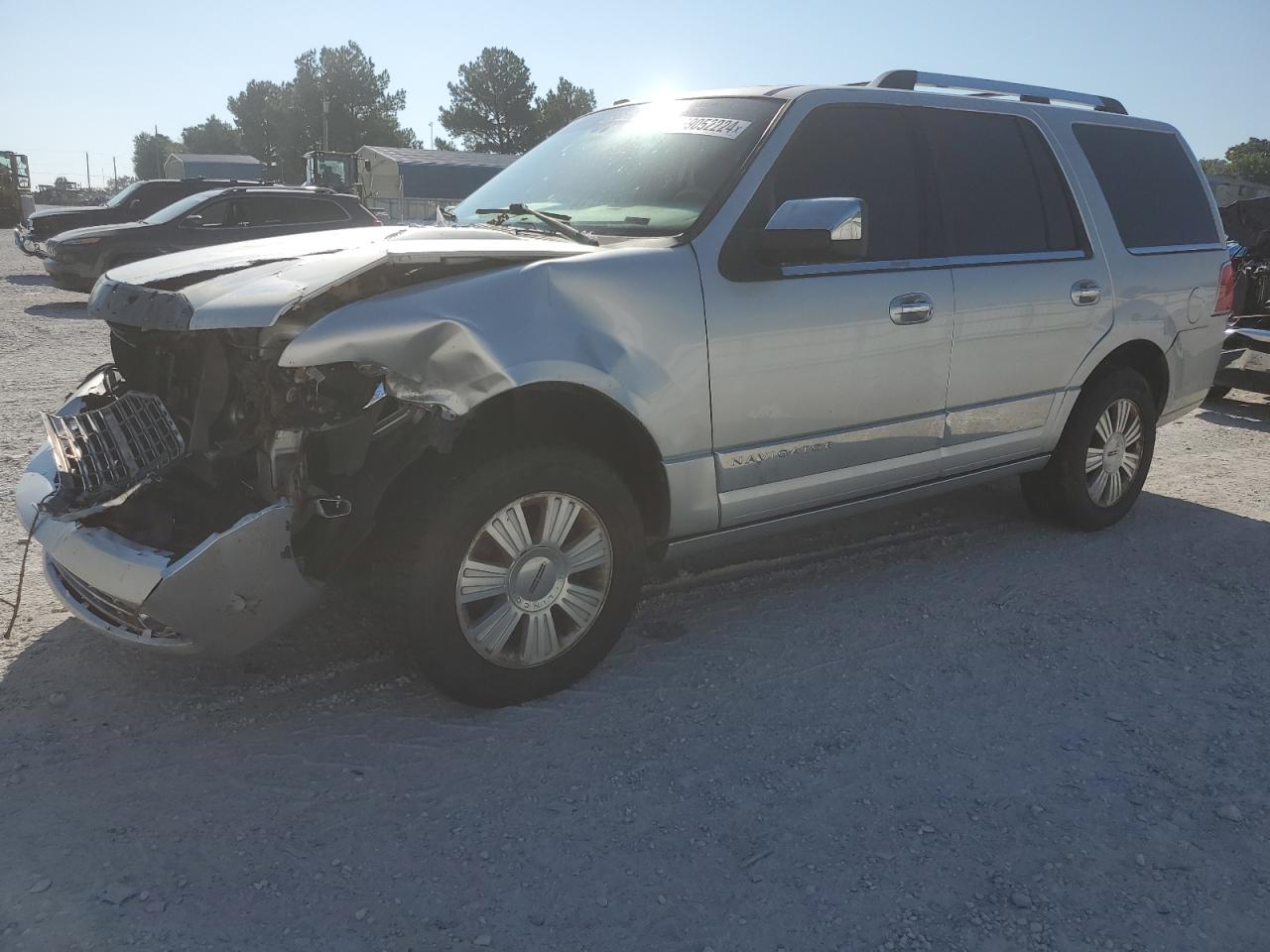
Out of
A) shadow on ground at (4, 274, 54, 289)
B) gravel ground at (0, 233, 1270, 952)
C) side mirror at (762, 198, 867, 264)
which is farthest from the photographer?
shadow on ground at (4, 274, 54, 289)

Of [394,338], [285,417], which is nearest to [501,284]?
[394,338]

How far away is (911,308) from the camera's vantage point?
3.96 m

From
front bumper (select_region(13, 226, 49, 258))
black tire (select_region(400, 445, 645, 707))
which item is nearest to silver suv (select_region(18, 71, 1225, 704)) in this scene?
black tire (select_region(400, 445, 645, 707))

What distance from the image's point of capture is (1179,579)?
4719 millimetres

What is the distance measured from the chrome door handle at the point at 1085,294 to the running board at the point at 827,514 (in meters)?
0.77

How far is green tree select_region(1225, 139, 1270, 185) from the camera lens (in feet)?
216

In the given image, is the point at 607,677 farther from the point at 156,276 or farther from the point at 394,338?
the point at 156,276

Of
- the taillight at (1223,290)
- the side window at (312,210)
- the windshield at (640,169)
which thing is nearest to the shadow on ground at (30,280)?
the side window at (312,210)

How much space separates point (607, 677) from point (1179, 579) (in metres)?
2.93

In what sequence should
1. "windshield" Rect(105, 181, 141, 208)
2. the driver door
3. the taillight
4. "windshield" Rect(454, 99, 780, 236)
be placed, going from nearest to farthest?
the driver door
"windshield" Rect(454, 99, 780, 236)
the taillight
"windshield" Rect(105, 181, 141, 208)

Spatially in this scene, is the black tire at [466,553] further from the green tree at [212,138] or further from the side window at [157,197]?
the green tree at [212,138]

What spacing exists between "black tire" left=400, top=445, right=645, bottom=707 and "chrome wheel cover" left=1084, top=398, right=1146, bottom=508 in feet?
9.54

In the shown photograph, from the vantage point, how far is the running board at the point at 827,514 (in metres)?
3.66

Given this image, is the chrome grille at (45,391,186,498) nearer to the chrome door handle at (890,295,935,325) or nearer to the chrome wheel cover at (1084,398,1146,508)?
the chrome door handle at (890,295,935,325)
